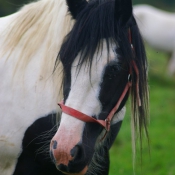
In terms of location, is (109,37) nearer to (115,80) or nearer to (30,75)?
(115,80)

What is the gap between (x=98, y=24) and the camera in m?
2.49

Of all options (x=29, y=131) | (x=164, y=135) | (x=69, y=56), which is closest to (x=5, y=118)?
(x=29, y=131)

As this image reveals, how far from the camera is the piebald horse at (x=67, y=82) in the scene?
7.79ft

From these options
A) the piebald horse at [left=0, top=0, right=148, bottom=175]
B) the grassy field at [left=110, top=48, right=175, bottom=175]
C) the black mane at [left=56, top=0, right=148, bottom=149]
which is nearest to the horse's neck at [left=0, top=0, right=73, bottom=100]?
the piebald horse at [left=0, top=0, right=148, bottom=175]

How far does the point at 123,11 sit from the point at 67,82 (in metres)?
0.48

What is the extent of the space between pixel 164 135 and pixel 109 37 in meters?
3.97

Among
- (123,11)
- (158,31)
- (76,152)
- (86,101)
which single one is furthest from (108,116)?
(158,31)

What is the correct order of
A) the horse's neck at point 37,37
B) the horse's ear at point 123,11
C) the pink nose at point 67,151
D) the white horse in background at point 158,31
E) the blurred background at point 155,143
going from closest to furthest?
the pink nose at point 67,151, the horse's ear at point 123,11, the horse's neck at point 37,37, the blurred background at point 155,143, the white horse in background at point 158,31

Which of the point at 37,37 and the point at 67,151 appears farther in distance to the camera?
the point at 37,37

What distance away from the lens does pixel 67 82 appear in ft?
8.16

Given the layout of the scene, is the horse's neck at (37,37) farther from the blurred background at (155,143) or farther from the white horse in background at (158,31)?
the white horse in background at (158,31)

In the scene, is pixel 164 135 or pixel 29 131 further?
pixel 164 135

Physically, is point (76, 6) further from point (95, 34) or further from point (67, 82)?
point (67, 82)

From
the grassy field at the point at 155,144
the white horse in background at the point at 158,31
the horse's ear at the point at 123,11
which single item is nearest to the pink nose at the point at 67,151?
the horse's ear at the point at 123,11
